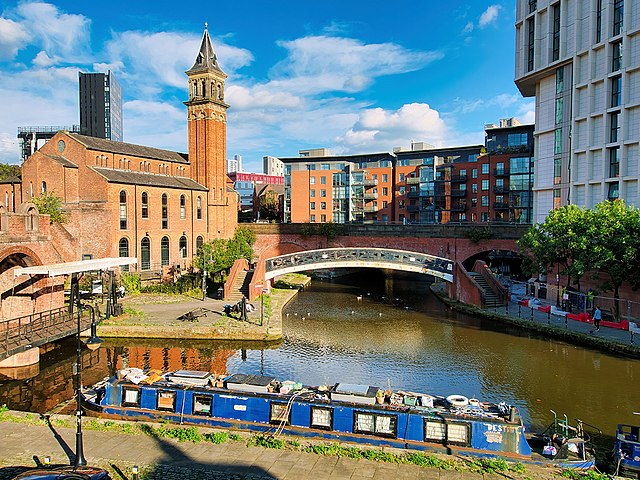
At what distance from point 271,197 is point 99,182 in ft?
163

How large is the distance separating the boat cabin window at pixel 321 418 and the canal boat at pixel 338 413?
0.03m

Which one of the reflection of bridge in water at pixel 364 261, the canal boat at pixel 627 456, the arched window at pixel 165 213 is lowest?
the canal boat at pixel 627 456

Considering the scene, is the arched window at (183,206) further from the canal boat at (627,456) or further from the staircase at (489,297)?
the canal boat at (627,456)

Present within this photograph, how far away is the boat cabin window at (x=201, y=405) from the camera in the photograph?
1773cm

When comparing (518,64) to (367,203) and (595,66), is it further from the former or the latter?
(367,203)

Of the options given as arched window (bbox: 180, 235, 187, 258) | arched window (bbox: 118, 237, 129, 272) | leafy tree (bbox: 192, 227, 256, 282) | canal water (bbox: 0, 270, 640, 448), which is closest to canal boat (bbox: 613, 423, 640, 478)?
canal water (bbox: 0, 270, 640, 448)

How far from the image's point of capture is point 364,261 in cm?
4409

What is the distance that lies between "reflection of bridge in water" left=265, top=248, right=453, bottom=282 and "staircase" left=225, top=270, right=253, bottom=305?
68.3 inches

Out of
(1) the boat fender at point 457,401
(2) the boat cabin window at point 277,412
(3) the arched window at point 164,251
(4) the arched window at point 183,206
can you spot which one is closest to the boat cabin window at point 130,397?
(2) the boat cabin window at point 277,412

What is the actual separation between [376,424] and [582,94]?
3325cm

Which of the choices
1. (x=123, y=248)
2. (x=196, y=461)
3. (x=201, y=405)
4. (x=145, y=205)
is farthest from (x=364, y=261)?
(x=196, y=461)

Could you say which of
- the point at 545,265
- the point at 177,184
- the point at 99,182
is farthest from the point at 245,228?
the point at 545,265

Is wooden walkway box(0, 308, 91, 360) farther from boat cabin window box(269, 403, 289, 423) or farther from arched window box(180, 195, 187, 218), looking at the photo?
arched window box(180, 195, 187, 218)

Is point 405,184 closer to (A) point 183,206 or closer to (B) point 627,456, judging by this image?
(A) point 183,206
